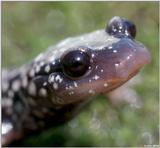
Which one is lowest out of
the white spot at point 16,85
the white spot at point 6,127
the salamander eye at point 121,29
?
the white spot at point 6,127

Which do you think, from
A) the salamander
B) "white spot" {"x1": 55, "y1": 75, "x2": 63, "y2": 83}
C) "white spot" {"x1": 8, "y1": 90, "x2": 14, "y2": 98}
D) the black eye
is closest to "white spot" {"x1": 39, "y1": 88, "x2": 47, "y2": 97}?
the salamander

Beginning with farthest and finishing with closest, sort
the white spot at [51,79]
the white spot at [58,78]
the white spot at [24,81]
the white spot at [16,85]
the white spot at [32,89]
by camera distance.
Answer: the white spot at [16,85] < the white spot at [24,81] < the white spot at [32,89] < the white spot at [51,79] < the white spot at [58,78]

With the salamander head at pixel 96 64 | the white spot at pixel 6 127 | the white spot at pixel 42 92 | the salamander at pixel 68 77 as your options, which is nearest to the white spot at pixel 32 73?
the salamander at pixel 68 77

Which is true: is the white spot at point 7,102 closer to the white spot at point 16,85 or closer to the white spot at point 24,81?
the white spot at point 16,85

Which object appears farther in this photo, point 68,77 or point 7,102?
point 7,102

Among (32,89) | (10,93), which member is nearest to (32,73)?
(32,89)

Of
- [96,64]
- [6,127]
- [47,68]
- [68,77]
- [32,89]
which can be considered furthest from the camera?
[6,127]

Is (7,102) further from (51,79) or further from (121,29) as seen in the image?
(121,29)
